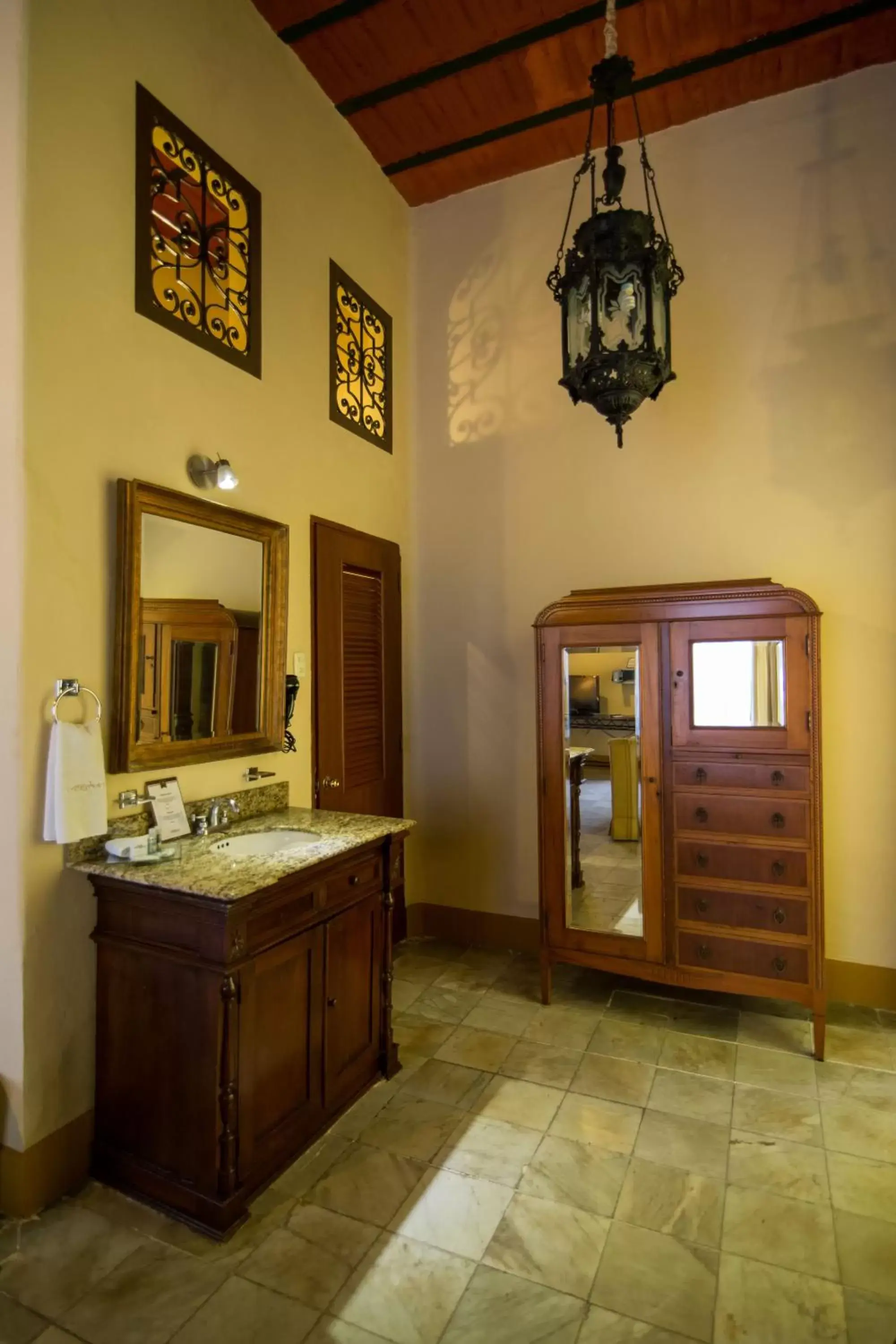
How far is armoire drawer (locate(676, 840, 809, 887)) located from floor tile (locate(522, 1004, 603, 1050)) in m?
0.78

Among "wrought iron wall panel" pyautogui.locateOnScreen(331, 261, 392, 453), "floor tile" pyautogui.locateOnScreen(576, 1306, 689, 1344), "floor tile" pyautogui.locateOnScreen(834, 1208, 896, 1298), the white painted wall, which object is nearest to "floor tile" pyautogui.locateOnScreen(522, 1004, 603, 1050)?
"floor tile" pyautogui.locateOnScreen(834, 1208, 896, 1298)

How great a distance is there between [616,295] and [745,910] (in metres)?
2.45

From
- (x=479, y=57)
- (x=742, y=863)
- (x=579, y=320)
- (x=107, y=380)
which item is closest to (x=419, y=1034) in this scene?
(x=742, y=863)

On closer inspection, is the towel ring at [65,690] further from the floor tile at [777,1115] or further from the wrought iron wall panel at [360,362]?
the floor tile at [777,1115]

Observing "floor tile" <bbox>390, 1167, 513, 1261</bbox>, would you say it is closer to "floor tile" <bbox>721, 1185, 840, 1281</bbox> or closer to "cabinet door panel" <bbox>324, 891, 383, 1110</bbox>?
"cabinet door panel" <bbox>324, 891, 383, 1110</bbox>

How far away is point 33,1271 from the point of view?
177 centimetres

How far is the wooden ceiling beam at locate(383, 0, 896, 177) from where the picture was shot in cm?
293

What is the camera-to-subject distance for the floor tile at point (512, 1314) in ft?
5.21

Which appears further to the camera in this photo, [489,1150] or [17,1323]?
[489,1150]

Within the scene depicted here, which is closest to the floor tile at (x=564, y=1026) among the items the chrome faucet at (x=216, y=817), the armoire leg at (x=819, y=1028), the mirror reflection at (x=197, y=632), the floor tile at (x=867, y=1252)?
the armoire leg at (x=819, y=1028)

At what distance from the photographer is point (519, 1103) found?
2.47m

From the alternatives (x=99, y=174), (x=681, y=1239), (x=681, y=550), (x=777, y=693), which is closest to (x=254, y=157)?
(x=99, y=174)

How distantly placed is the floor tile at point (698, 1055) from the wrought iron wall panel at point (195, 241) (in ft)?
10.6

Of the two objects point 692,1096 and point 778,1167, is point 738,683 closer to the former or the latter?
point 692,1096
